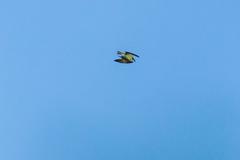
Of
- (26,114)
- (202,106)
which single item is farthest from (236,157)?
(26,114)

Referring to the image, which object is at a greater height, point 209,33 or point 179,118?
point 209,33

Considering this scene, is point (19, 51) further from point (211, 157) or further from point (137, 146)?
point (211, 157)

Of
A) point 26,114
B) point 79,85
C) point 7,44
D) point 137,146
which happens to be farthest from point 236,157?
point 7,44

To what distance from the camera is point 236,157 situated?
4.30ft

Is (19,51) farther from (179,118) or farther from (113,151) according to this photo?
(179,118)

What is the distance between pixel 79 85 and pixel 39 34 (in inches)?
7.7

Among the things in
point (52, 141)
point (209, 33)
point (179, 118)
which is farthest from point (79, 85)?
point (209, 33)

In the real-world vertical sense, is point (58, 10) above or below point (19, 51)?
above

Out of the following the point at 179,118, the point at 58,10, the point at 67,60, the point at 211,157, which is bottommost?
the point at 211,157

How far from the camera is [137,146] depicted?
131 cm

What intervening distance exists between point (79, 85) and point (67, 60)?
0.27ft

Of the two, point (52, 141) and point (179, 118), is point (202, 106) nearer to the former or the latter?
point (179, 118)

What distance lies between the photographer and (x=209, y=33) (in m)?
1.34

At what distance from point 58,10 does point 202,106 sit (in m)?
0.52
